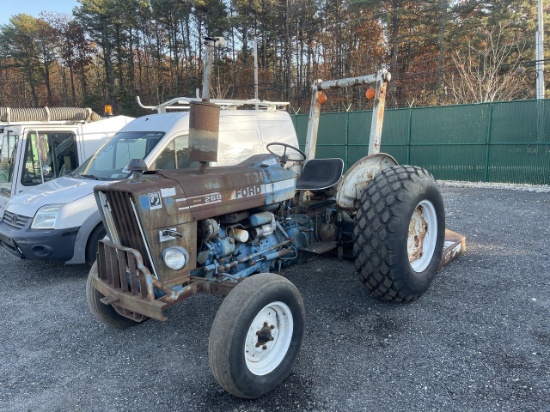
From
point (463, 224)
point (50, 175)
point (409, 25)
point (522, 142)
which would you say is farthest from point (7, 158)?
point (409, 25)

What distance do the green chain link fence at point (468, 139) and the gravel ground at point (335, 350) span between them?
26.0 ft

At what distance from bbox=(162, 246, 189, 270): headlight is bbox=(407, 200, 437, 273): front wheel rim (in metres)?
2.35

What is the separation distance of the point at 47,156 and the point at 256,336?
21.5 feet

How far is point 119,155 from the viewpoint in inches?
237

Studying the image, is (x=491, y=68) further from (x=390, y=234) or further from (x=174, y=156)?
(x=390, y=234)

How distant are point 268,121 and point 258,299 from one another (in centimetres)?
463

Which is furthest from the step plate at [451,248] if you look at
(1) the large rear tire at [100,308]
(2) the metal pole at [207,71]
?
(1) the large rear tire at [100,308]

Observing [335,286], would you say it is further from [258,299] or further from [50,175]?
[50,175]

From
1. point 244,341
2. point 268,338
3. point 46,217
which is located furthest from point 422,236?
point 46,217

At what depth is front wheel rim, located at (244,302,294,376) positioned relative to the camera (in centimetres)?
288

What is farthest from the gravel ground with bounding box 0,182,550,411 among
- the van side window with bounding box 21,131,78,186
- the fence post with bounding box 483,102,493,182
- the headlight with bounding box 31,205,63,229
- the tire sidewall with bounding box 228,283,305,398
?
the fence post with bounding box 483,102,493,182

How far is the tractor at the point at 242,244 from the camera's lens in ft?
9.37

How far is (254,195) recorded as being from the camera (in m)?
3.60

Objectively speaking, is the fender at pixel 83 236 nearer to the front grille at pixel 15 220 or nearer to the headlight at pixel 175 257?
the front grille at pixel 15 220
